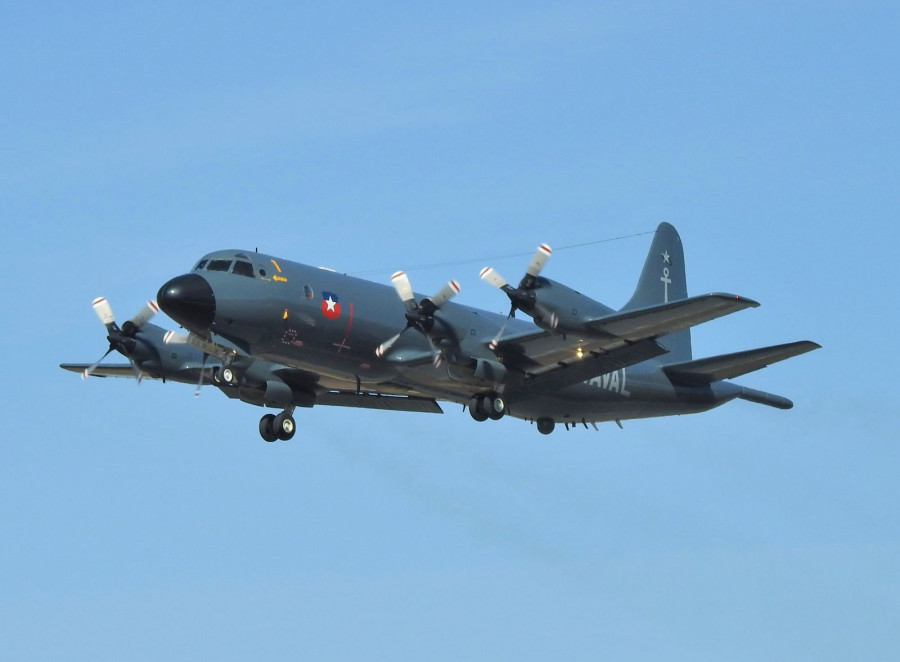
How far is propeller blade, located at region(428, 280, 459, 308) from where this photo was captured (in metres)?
38.0

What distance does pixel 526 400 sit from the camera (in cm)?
4084

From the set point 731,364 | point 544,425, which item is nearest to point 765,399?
point 731,364

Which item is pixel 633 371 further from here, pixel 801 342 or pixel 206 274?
pixel 206 274

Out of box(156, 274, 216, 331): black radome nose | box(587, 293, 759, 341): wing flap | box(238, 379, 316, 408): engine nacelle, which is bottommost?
box(238, 379, 316, 408): engine nacelle

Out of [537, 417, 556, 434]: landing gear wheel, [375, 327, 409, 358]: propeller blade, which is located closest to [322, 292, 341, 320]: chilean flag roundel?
[375, 327, 409, 358]: propeller blade

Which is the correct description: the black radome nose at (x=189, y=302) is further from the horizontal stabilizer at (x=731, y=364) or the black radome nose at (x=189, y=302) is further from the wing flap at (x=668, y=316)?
the horizontal stabilizer at (x=731, y=364)

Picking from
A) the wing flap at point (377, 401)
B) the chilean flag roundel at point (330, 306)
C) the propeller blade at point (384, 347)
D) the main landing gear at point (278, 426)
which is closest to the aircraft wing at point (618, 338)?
the propeller blade at point (384, 347)

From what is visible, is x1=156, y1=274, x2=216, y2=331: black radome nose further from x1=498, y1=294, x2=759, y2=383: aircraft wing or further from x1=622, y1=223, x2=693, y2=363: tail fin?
x1=622, y1=223, x2=693, y2=363: tail fin

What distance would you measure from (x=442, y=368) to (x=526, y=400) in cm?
349

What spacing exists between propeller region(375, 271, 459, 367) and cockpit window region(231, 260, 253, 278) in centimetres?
377

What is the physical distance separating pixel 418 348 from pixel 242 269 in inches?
209

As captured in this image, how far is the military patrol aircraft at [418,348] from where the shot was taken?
3594cm

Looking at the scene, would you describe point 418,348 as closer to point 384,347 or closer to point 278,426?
point 384,347

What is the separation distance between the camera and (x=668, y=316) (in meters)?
36.2
